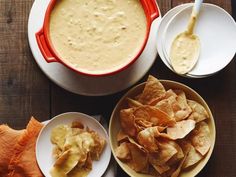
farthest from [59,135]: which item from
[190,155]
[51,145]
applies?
[190,155]

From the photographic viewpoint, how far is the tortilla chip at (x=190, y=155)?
1.50m

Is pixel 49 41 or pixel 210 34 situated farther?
pixel 210 34

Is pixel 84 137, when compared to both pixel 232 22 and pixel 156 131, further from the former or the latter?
pixel 232 22

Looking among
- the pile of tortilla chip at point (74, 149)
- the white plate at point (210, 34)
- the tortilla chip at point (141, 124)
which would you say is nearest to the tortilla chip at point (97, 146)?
the pile of tortilla chip at point (74, 149)

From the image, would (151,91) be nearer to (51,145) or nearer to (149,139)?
(149,139)

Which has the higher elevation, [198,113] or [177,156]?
[198,113]

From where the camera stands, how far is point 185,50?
153 cm

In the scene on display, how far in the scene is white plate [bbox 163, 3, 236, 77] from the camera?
1.53 meters

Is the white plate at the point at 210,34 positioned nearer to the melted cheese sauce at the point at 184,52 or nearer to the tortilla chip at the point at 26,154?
the melted cheese sauce at the point at 184,52

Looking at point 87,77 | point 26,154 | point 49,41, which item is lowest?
Result: point 26,154

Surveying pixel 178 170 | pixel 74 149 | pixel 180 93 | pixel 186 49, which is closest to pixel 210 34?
pixel 186 49

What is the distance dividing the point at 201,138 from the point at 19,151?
0.53 metres

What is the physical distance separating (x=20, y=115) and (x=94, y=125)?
0.22 meters

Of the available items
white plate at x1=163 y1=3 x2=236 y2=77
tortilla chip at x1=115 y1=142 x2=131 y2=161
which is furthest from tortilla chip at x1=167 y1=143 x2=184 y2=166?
white plate at x1=163 y1=3 x2=236 y2=77
